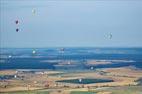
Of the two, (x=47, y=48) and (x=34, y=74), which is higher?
(x=47, y=48)

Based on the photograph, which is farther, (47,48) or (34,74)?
(47,48)

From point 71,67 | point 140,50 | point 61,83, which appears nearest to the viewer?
point 61,83

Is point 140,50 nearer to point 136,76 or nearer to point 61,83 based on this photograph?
point 136,76

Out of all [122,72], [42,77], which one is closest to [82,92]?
[42,77]

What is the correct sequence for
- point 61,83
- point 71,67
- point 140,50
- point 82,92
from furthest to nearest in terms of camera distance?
1. point 140,50
2. point 71,67
3. point 61,83
4. point 82,92

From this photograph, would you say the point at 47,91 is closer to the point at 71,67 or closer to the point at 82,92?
the point at 82,92

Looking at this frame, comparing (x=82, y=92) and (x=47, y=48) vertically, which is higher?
(x=47, y=48)

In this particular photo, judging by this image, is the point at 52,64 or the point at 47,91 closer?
the point at 47,91

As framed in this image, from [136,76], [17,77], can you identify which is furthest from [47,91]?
[136,76]

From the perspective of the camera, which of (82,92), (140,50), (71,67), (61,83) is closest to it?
(82,92)
